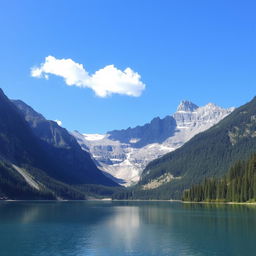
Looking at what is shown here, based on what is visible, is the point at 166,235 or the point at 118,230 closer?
the point at 166,235

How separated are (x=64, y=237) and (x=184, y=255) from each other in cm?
3049

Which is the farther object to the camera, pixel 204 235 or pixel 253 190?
pixel 253 190

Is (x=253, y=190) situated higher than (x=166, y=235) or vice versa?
(x=253, y=190)

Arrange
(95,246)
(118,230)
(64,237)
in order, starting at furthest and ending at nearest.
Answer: (118,230) → (64,237) → (95,246)

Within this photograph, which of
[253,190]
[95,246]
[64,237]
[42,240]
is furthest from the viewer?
[253,190]

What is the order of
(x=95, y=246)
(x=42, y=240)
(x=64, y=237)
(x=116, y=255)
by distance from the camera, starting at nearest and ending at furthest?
(x=116, y=255), (x=95, y=246), (x=42, y=240), (x=64, y=237)

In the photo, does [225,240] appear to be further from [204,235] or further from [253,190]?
[253,190]

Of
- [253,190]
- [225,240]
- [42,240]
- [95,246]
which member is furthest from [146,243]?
[253,190]

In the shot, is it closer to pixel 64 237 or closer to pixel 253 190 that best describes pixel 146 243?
pixel 64 237

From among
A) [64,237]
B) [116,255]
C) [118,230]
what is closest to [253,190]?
[118,230]

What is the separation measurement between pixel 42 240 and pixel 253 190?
14538 cm

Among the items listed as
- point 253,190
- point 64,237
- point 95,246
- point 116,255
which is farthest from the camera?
point 253,190

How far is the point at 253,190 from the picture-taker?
197 m

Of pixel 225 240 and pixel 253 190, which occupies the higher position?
pixel 253 190
